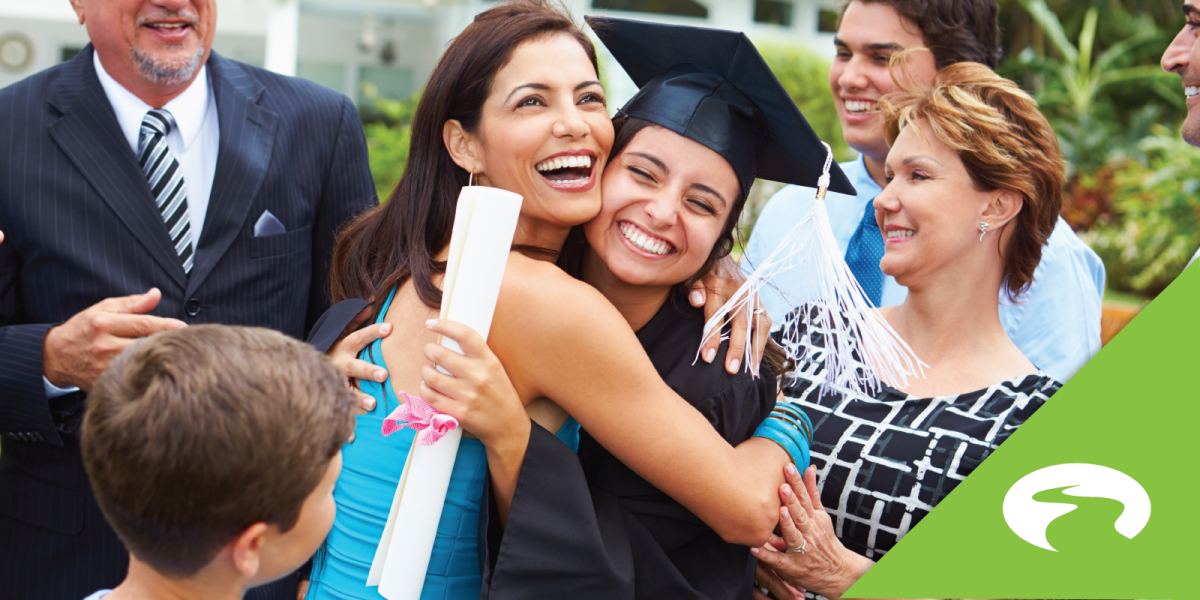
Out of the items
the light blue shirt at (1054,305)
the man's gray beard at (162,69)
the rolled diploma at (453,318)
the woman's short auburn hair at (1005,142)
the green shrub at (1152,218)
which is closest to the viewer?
the rolled diploma at (453,318)

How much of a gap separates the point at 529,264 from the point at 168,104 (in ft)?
4.66

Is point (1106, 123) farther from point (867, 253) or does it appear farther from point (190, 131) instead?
point (190, 131)

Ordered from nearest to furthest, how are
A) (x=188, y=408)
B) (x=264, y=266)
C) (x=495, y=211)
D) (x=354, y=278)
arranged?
(x=188, y=408) < (x=495, y=211) < (x=354, y=278) < (x=264, y=266)

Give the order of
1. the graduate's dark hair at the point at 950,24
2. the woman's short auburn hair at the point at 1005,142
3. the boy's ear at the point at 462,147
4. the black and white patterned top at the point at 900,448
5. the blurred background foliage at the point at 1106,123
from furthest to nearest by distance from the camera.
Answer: the blurred background foliage at the point at 1106,123
the graduate's dark hair at the point at 950,24
the woman's short auburn hair at the point at 1005,142
the black and white patterned top at the point at 900,448
the boy's ear at the point at 462,147

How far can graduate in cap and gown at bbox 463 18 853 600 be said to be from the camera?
1.89 meters

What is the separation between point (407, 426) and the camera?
6.50 ft

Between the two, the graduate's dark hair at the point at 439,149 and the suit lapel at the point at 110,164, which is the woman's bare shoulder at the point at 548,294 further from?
the suit lapel at the point at 110,164

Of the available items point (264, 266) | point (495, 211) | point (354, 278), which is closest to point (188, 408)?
point (495, 211)

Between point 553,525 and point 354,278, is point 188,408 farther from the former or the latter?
point 354,278

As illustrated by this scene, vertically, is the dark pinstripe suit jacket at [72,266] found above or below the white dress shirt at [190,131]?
below

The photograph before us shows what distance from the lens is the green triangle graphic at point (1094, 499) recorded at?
2.09 metres

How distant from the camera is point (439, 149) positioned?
7.43 ft

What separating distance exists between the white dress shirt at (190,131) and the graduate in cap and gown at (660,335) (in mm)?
1105

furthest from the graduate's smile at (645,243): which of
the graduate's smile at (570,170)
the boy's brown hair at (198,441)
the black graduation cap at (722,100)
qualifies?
the boy's brown hair at (198,441)
